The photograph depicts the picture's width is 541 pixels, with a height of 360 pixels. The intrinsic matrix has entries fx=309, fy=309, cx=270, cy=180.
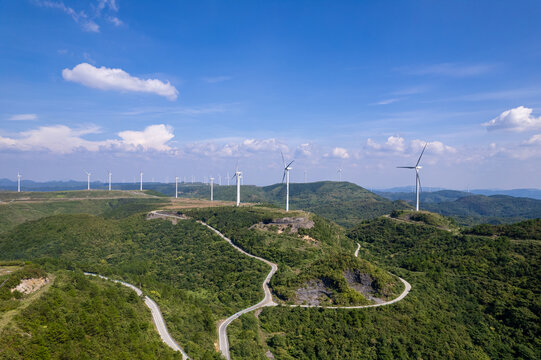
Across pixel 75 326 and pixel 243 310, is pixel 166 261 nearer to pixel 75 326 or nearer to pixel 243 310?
pixel 243 310

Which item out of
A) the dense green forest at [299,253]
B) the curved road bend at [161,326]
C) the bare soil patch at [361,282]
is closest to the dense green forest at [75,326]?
the curved road bend at [161,326]

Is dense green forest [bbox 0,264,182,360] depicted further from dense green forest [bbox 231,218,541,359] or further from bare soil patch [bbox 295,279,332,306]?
bare soil patch [bbox 295,279,332,306]

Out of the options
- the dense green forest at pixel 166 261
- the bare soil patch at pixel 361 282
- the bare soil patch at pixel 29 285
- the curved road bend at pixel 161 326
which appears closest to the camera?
the bare soil patch at pixel 29 285

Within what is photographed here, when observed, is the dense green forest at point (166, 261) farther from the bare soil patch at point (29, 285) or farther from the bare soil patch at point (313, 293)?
the bare soil patch at point (29, 285)

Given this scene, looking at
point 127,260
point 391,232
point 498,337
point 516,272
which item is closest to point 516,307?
point 498,337

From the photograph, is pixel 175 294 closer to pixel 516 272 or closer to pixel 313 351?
pixel 313 351

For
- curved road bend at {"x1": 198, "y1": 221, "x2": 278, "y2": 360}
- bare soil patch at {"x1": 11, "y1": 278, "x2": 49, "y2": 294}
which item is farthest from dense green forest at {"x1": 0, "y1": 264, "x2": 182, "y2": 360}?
curved road bend at {"x1": 198, "y1": 221, "x2": 278, "y2": 360}
